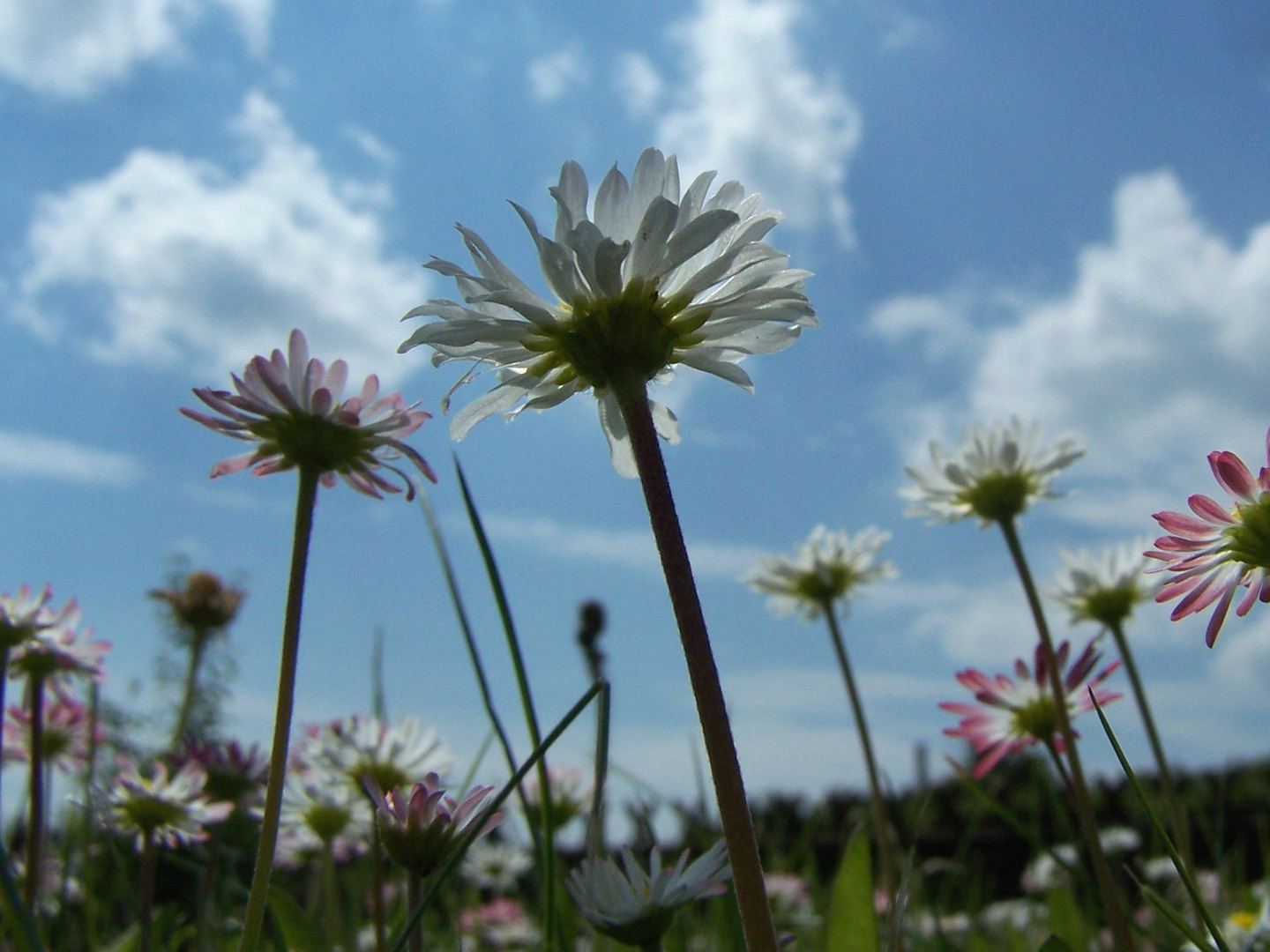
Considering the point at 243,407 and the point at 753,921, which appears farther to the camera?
the point at 243,407

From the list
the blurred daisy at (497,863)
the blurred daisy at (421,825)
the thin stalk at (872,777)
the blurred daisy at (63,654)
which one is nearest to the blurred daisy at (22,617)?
the blurred daisy at (63,654)

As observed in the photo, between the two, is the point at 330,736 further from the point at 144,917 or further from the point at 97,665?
the point at 97,665

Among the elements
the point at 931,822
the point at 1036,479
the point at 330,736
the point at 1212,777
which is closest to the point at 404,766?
the point at 330,736

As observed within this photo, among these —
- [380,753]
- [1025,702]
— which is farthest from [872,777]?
[380,753]

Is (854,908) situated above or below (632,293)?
below

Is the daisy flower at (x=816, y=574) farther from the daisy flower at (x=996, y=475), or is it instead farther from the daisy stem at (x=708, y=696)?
the daisy stem at (x=708, y=696)

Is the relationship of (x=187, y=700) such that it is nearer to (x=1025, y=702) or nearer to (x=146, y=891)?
(x=146, y=891)

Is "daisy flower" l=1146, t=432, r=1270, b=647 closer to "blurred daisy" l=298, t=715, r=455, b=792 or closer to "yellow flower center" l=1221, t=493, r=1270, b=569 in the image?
"yellow flower center" l=1221, t=493, r=1270, b=569
